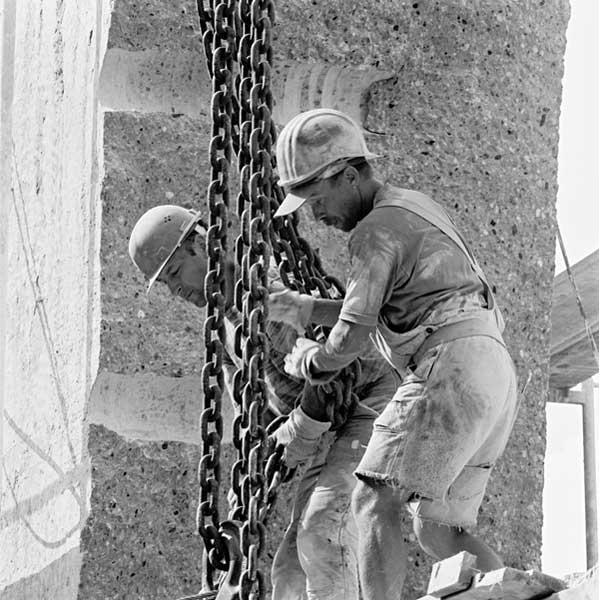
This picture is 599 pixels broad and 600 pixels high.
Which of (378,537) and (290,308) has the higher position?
(290,308)

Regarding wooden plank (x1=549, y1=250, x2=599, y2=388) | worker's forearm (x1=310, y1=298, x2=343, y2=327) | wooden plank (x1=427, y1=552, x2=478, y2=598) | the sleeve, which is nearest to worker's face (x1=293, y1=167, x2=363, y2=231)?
the sleeve

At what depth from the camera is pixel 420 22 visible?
5832 mm

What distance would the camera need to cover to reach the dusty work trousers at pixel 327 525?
15.9 feet

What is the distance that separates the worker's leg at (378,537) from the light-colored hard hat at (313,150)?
0.66m

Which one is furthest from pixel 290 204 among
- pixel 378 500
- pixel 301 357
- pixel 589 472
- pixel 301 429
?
pixel 589 472

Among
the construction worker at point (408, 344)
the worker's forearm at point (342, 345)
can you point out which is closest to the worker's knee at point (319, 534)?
the construction worker at point (408, 344)

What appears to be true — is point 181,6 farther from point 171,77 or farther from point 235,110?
point 235,110

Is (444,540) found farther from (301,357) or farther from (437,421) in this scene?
(301,357)

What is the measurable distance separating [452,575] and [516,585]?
21 centimetres

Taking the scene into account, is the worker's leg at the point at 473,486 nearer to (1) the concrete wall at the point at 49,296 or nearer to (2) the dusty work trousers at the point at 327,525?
(2) the dusty work trousers at the point at 327,525

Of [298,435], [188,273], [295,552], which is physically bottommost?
[295,552]

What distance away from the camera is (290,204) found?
4656mm

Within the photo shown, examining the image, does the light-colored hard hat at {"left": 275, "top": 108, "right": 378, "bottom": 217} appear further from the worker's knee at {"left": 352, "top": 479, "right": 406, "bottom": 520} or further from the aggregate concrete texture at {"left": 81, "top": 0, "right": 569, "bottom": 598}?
the aggregate concrete texture at {"left": 81, "top": 0, "right": 569, "bottom": 598}

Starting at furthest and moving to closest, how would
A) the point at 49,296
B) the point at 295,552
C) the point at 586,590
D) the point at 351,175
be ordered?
1. the point at 49,296
2. the point at 295,552
3. the point at 351,175
4. the point at 586,590
